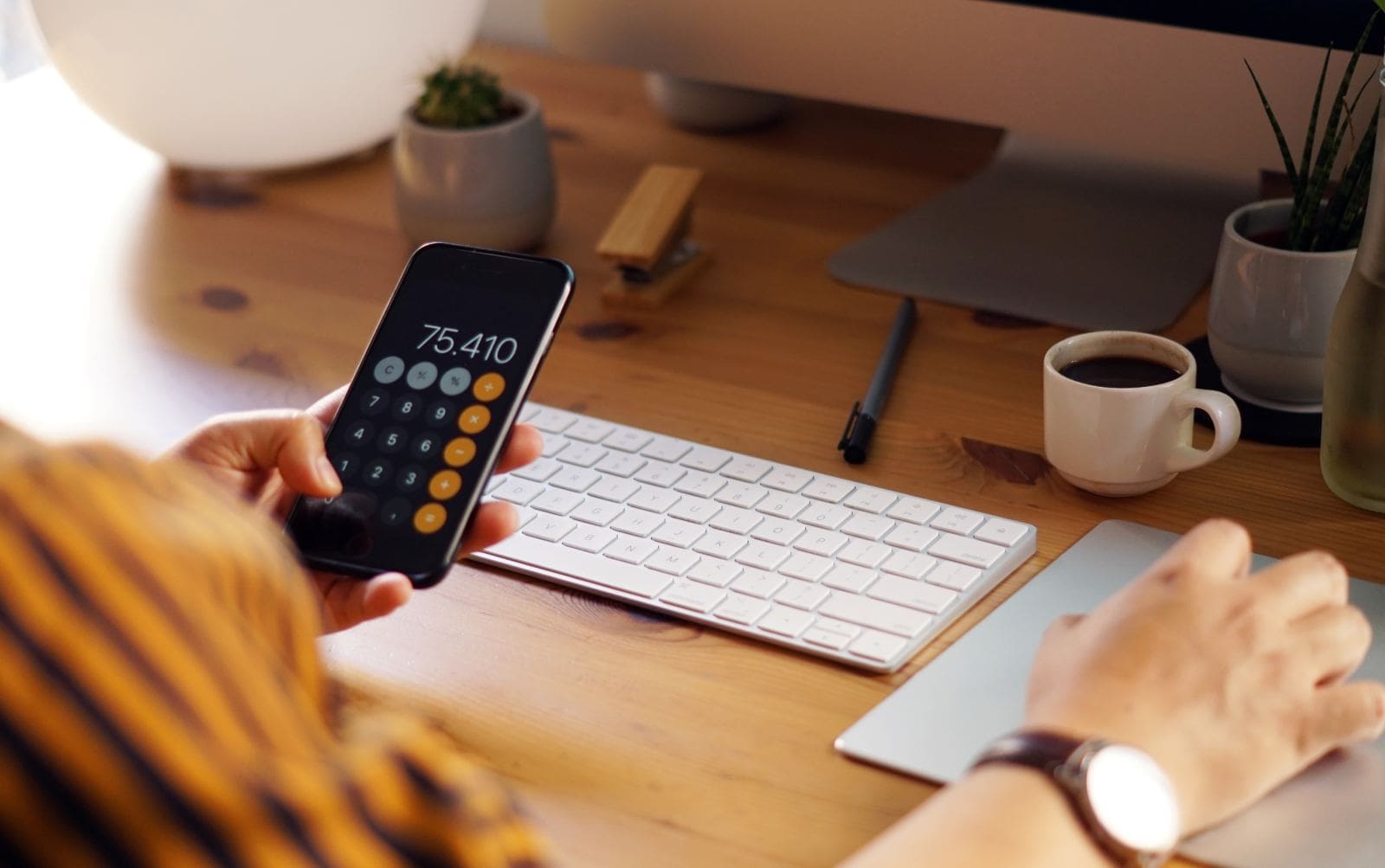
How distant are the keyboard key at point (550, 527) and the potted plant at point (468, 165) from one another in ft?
1.07

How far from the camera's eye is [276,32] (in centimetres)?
106

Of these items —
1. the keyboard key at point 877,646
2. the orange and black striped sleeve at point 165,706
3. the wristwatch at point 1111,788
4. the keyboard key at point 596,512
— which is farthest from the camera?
the keyboard key at point 596,512

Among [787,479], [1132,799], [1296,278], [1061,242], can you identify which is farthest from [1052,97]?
Answer: [1132,799]

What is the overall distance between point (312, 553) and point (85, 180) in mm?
669

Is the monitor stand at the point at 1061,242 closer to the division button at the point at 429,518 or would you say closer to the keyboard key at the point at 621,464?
the keyboard key at the point at 621,464

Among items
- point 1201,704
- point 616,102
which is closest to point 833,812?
point 1201,704

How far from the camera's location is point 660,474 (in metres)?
0.76

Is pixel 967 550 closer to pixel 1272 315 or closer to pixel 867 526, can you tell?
pixel 867 526

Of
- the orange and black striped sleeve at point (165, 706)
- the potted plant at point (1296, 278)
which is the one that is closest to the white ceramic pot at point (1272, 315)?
the potted plant at point (1296, 278)

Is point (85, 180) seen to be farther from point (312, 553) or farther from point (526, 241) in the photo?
point (312, 553)

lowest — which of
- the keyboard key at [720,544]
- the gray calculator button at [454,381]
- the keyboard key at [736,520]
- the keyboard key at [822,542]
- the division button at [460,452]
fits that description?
the keyboard key at [720,544]

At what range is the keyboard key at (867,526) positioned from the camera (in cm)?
70

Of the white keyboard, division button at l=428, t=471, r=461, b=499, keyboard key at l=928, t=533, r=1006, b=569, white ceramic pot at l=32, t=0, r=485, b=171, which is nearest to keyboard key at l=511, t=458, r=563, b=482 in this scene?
the white keyboard

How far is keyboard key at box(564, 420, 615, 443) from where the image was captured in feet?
2.62
